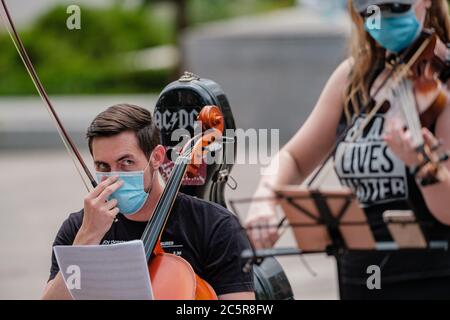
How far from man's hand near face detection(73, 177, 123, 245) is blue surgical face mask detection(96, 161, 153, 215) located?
0.7 inches

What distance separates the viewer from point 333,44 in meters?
10.7

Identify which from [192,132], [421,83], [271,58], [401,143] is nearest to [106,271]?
[192,132]

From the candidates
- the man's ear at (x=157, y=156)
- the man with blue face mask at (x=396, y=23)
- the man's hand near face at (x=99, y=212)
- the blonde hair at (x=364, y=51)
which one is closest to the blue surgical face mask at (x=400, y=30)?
the man with blue face mask at (x=396, y=23)

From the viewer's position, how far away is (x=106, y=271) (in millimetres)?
2299

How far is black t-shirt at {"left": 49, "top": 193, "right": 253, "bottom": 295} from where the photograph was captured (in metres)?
2.44

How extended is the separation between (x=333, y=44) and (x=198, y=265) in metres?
8.38

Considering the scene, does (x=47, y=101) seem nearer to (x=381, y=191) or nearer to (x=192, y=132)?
(x=192, y=132)

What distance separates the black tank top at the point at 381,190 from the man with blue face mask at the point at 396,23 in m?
0.19

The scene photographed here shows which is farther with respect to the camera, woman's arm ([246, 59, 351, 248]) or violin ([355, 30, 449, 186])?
woman's arm ([246, 59, 351, 248])

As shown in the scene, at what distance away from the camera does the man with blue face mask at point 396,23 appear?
2416 mm

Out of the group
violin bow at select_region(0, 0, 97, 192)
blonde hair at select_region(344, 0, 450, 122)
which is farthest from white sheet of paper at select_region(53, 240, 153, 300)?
blonde hair at select_region(344, 0, 450, 122)

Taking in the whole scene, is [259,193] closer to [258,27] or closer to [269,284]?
[269,284]

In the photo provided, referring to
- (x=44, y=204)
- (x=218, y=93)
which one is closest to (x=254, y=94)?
(x=44, y=204)

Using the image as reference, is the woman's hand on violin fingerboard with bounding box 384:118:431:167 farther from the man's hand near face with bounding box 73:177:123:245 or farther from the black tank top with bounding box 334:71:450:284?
the man's hand near face with bounding box 73:177:123:245
